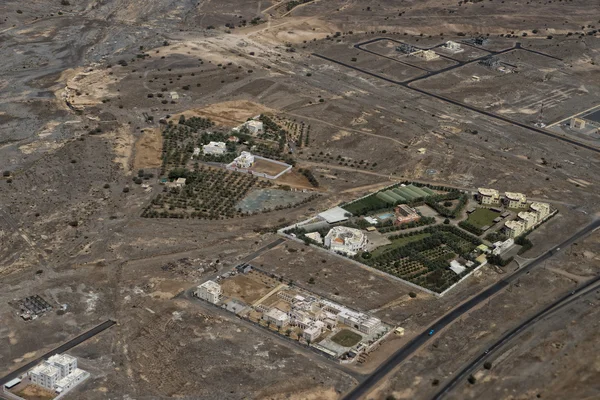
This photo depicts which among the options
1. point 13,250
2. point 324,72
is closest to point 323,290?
point 13,250

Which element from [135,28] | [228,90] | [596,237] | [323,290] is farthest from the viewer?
[135,28]

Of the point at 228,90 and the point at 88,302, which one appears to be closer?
the point at 88,302

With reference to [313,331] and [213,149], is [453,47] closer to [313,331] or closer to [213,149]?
[213,149]

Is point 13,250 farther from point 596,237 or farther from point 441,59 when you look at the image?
point 441,59

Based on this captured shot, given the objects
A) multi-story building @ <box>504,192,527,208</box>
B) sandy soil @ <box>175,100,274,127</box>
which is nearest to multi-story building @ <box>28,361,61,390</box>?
multi-story building @ <box>504,192,527,208</box>

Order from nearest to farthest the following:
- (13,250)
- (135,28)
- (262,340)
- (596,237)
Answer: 1. (262,340)
2. (13,250)
3. (596,237)
4. (135,28)

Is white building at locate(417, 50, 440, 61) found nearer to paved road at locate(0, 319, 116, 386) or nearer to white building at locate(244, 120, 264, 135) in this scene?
white building at locate(244, 120, 264, 135)

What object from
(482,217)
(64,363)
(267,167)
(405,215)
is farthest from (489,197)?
(64,363)
